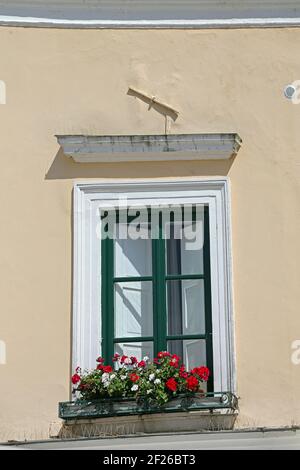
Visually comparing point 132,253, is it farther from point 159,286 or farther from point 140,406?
point 140,406

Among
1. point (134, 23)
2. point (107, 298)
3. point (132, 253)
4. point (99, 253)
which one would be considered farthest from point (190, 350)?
point (134, 23)

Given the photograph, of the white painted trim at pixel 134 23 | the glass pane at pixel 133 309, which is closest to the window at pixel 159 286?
the glass pane at pixel 133 309

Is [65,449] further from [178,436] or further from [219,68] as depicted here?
[219,68]

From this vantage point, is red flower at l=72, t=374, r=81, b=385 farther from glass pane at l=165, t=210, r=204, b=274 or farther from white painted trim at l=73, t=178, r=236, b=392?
glass pane at l=165, t=210, r=204, b=274

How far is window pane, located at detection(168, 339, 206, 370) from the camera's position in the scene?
11.8 m

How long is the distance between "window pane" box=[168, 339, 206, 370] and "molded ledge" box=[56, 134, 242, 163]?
149 cm

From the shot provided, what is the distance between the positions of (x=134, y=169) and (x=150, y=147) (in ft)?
0.73

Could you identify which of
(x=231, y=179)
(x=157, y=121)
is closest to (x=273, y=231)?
(x=231, y=179)

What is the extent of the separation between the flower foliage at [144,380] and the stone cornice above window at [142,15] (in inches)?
111

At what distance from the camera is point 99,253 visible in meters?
12.0

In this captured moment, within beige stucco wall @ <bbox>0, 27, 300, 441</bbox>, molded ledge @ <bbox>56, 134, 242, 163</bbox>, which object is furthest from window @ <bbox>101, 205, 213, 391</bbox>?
molded ledge @ <bbox>56, 134, 242, 163</bbox>

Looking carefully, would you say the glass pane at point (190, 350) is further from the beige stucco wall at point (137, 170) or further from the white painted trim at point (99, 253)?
the beige stucco wall at point (137, 170)

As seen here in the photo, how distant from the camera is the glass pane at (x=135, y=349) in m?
11.8

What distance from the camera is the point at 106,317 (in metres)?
11.8
